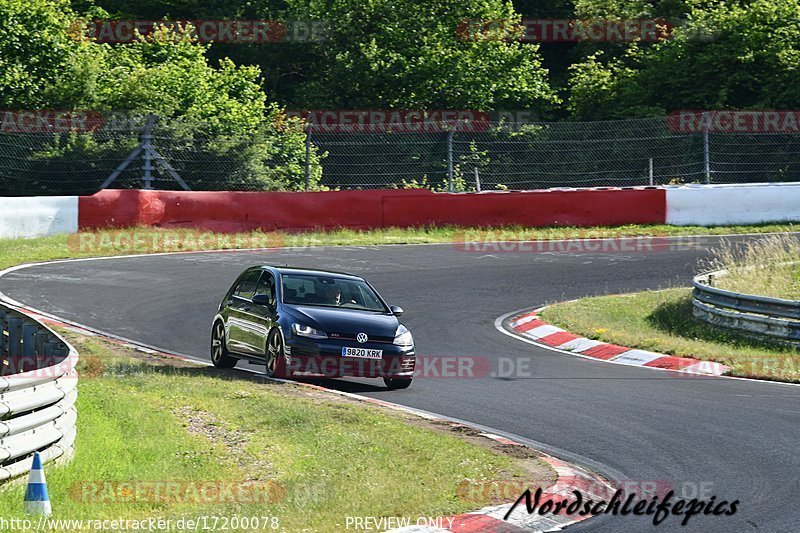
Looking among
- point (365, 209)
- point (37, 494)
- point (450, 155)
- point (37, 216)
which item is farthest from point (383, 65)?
point (37, 494)

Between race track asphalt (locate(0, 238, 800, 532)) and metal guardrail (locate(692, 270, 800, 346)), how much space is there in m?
2.58

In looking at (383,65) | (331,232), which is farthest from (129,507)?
(383,65)

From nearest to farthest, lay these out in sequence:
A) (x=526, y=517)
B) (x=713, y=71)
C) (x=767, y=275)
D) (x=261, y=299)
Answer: (x=526, y=517)
(x=261, y=299)
(x=767, y=275)
(x=713, y=71)

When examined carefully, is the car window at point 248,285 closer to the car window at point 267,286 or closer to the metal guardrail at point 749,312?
the car window at point 267,286

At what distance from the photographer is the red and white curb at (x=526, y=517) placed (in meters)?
7.42

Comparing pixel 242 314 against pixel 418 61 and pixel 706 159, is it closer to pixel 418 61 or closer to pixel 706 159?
pixel 706 159

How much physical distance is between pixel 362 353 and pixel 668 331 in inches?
277

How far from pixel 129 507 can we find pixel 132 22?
39.2 meters

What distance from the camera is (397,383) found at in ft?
45.3

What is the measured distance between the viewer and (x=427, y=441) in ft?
33.0

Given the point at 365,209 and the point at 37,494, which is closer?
the point at 37,494

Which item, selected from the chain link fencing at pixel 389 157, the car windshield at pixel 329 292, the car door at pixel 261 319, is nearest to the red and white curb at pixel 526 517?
the car door at pixel 261 319

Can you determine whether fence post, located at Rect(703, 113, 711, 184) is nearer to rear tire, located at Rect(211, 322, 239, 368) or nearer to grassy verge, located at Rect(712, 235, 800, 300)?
grassy verge, located at Rect(712, 235, 800, 300)

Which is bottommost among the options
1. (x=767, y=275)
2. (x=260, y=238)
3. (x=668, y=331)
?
(x=668, y=331)
